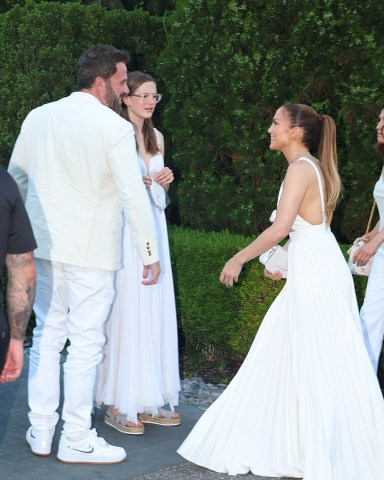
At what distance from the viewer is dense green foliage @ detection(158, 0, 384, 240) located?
7008 millimetres

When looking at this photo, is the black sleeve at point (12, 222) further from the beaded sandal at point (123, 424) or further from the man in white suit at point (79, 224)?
the beaded sandal at point (123, 424)

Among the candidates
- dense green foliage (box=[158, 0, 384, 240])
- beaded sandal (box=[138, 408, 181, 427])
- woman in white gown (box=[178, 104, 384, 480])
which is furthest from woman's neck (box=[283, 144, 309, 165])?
dense green foliage (box=[158, 0, 384, 240])

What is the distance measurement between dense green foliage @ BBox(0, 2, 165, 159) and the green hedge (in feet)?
6.57

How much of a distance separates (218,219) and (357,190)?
47.7 inches

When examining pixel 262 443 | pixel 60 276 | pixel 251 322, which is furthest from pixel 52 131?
pixel 251 322

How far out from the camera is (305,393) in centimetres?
484

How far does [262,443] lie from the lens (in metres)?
4.91

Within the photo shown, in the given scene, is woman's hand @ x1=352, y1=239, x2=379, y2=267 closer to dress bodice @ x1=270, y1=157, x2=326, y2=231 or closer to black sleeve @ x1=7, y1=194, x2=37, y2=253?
dress bodice @ x1=270, y1=157, x2=326, y2=231

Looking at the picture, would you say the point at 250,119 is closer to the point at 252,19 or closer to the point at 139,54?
the point at 252,19

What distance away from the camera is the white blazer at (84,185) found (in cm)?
481

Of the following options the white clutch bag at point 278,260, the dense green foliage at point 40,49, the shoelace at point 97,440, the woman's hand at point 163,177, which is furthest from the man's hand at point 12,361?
the dense green foliage at point 40,49

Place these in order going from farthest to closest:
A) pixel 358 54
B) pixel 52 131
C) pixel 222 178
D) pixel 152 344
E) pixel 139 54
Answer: pixel 139 54 → pixel 222 178 → pixel 358 54 → pixel 152 344 → pixel 52 131

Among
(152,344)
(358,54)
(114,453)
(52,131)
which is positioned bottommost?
(114,453)

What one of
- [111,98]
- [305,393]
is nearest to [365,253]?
[305,393]
